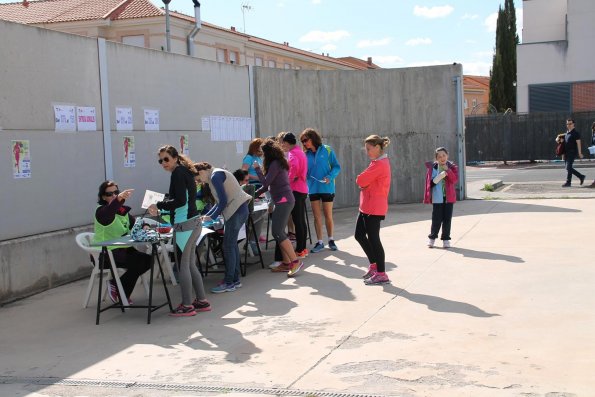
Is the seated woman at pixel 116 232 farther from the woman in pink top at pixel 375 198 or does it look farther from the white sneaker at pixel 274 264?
the woman in pink top at pixel 375 198

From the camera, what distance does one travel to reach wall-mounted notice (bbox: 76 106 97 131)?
9312 mm

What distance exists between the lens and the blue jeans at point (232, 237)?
25.7 ft

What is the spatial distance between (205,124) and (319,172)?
3127mm

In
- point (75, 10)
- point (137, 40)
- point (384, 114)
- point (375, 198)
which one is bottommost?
point (375, 198)

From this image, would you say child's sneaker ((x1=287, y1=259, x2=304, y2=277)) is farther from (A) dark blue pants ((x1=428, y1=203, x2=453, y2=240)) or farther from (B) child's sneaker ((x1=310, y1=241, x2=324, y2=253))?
(A) dark blue pants ((x1=428, y1=203, x2=453, y2=240))

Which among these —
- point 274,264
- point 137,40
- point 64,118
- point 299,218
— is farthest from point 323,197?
point 137,40

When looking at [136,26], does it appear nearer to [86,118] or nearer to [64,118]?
[86,118]

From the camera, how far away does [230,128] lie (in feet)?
43.0

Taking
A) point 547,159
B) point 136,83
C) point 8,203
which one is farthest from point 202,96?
point 547,159

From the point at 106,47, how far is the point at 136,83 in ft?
2.52

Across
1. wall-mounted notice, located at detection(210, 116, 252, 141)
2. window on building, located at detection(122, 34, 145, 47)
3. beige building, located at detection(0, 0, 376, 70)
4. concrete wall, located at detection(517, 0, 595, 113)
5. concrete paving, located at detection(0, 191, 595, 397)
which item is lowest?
concrete paving, located at detection(0, 191, 595, 397)

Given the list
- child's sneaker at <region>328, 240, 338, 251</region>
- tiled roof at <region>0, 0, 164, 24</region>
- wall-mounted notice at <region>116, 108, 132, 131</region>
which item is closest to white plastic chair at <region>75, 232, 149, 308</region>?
wall-mounted notice at <region>116, 108, 132, 131</region>

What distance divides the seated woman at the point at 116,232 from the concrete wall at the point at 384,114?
788 cm

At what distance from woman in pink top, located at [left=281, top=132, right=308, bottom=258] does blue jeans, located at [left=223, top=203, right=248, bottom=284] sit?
5.04ft
